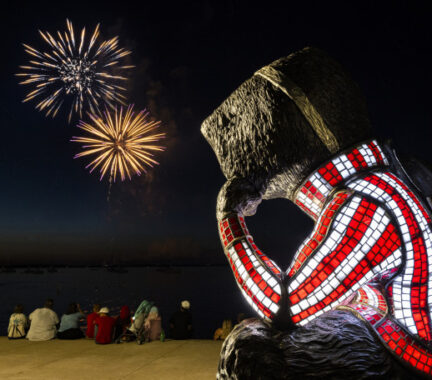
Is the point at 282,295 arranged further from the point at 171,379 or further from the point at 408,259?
the point at 171,379

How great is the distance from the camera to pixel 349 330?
98.7 inches

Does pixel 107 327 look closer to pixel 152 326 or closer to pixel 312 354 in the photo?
pixel 152 326

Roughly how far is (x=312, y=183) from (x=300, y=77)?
0.88 metres

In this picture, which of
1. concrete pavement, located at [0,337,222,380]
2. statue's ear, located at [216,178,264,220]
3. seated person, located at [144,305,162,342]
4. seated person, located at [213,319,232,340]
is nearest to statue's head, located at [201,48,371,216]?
statue's ear, located at [216,178,264,220]

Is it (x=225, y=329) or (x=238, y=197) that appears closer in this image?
(x=238, y=197)

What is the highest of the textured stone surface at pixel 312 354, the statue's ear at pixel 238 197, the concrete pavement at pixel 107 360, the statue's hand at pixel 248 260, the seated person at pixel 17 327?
the statue's ear at pixel 238 197

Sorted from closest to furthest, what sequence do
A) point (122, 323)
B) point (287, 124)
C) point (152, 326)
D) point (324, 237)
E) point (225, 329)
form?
point (324, 237), point (287, 124), point (152, 326), point (225, 329), point (122, 323)

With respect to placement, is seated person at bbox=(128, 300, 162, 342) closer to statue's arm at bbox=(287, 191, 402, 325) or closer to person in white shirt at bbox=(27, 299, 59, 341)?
person in white shirt at bbox=(27, 299, 59, 341)

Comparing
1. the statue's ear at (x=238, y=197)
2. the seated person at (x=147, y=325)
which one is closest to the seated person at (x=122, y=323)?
the seated person at (x=147, y=325)

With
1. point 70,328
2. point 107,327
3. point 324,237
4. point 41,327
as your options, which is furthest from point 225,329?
point 324,237

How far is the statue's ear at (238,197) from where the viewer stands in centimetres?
285

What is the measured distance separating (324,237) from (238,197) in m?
0.78

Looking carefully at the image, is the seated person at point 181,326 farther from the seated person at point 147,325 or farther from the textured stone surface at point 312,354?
the textured stone surface at point 312,354

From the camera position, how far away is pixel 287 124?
2.89m
